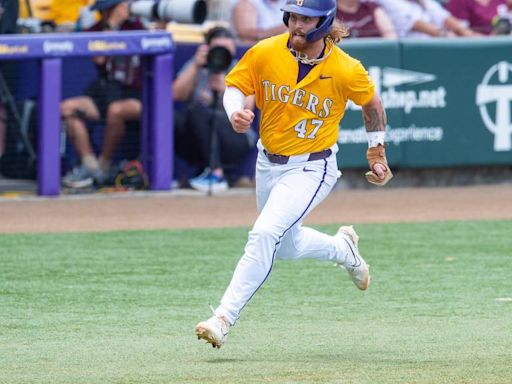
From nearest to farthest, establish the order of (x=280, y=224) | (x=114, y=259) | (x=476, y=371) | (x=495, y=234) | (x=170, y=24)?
(x=476, y=371), (x=280, y=224), (x=114, y=259), (x=495, y=234), (x=170, y=24)

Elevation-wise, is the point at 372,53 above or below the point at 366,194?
above

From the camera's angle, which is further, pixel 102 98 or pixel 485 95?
pixel 485 95

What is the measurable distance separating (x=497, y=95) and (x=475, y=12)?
1.20 metres

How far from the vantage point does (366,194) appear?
1370 cm

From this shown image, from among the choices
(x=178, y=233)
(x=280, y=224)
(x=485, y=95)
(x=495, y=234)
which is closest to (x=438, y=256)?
(x=495, y=234)

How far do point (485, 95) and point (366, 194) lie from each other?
5.77 feet

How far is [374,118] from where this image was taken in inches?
252

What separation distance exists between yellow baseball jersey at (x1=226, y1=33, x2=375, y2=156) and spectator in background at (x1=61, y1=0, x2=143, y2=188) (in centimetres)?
676

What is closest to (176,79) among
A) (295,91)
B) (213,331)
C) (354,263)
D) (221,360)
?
(354,263)

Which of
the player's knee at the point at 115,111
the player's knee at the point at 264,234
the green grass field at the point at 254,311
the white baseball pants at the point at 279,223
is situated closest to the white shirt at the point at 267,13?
the player's knee at the point at 115,111

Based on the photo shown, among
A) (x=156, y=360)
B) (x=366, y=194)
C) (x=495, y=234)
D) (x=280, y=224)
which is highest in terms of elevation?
(x=280, y=224)

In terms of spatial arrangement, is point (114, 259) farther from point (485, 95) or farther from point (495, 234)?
point (485, 95)

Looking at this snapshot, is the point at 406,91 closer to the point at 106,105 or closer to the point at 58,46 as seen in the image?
the point at 106,105

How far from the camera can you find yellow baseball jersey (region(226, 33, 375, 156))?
621 centimetres
